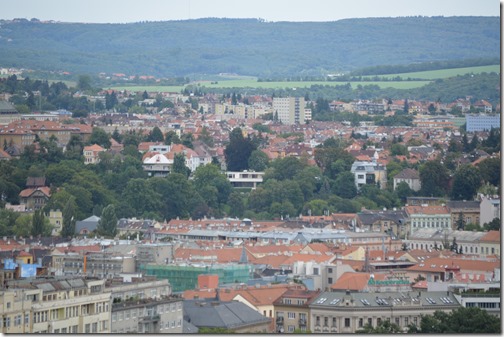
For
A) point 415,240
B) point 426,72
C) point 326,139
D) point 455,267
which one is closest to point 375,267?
point 455,267

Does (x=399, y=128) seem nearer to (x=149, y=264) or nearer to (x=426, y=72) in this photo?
(x=426, y=72)

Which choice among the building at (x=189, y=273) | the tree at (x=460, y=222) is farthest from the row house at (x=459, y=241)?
the building at (x=189, y=273)

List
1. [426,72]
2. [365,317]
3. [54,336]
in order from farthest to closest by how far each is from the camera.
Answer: [426,72] < [365,317] < [54,336]

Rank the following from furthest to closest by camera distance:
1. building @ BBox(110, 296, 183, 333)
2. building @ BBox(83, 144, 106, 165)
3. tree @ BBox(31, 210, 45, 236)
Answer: building @ BBox(83, 144, 106, 165)
tree @ BBox(31, 210, 45, 236)
building @ BBox(110, 296, 183, 333)

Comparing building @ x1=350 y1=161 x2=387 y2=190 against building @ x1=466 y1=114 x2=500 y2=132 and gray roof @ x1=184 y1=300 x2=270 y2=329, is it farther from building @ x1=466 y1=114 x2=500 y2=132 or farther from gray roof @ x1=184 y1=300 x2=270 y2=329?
gray roof @ x1=184 y1=300 x2=270 y2=329

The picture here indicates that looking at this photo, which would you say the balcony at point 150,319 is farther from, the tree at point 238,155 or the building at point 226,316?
the tree at point 238,155

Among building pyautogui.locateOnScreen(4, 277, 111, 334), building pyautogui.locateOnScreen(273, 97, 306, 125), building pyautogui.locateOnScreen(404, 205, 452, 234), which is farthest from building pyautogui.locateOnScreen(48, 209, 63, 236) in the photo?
building pyautogui.locateOnScreen(273, 97, 306, 125)
